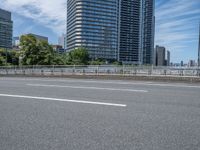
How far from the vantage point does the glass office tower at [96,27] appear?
146m

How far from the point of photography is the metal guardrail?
23.8 metres

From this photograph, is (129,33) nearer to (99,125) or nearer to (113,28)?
(113,28)

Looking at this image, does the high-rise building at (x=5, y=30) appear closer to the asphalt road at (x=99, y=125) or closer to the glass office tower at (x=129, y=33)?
the glass office tower at (x=129, y=33)

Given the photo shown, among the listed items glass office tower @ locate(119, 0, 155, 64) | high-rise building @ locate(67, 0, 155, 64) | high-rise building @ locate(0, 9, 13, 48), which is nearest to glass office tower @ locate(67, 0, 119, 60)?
high-rise building @ locate(67, 0, 155, 64)

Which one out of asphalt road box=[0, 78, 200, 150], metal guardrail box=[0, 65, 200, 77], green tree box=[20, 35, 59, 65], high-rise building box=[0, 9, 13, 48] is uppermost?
high-rise building box=[0, 9, 13, 48]

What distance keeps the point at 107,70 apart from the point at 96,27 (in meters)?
124

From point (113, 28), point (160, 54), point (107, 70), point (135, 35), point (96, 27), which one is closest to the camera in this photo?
point (107, 70)

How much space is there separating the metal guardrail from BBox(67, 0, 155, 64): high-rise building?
111 m

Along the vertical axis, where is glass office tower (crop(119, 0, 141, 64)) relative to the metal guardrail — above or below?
above

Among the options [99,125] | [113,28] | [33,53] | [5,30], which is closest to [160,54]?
[113,28]

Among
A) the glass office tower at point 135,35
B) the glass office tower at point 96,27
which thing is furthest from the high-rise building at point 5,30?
the glass office tower at point 135,35

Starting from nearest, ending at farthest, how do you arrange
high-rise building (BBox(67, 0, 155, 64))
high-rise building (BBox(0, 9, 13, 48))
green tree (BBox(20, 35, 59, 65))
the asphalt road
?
1. the asphalt road
2. green tree (BBox(20, 35, 59, 65))
3. high-rise building (BBox(0, 9, 13, 48))
4. high-rise building (BBox(67, 0, 155, 64))

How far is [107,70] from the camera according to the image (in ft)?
97.4

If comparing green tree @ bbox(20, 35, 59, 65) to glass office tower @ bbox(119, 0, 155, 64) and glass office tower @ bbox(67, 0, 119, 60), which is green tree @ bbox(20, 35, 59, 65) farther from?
glass office tower @ bbox(119, 0, 155, 64)
